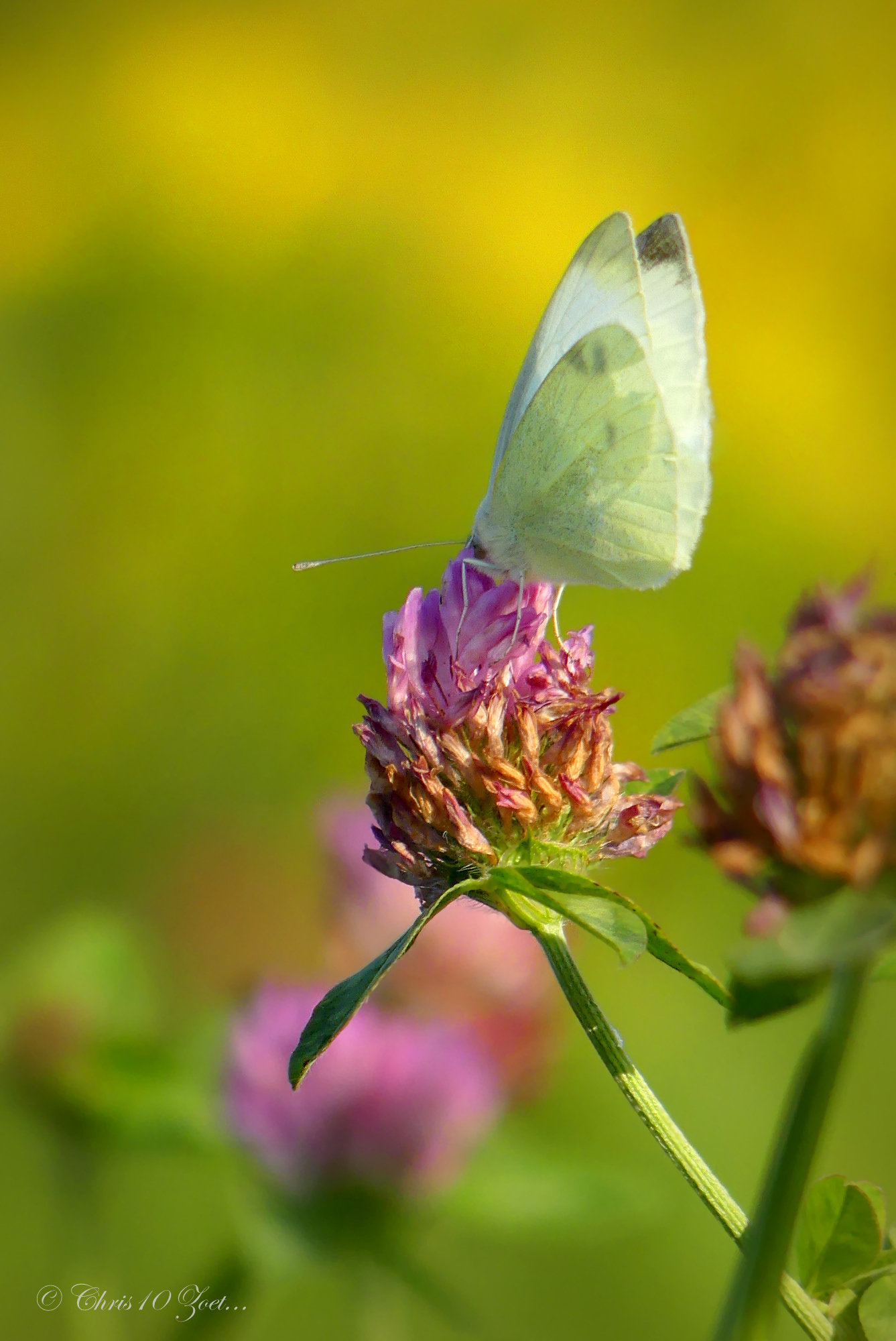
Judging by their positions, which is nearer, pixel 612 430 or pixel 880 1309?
pixel 880 1309

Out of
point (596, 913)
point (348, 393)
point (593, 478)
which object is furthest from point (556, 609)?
point (348, 393)

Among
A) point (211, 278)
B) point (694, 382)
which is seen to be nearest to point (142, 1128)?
point (694, 382)

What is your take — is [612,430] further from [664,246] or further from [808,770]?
[808,770]

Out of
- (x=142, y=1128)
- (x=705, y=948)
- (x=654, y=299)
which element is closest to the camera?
(x=654, y=299)

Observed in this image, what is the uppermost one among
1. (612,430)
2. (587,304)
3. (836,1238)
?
(587,304)

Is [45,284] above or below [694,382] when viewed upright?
above

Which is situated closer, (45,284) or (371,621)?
(371,621)

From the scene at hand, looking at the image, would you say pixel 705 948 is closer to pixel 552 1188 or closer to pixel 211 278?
pixel 552 1188
